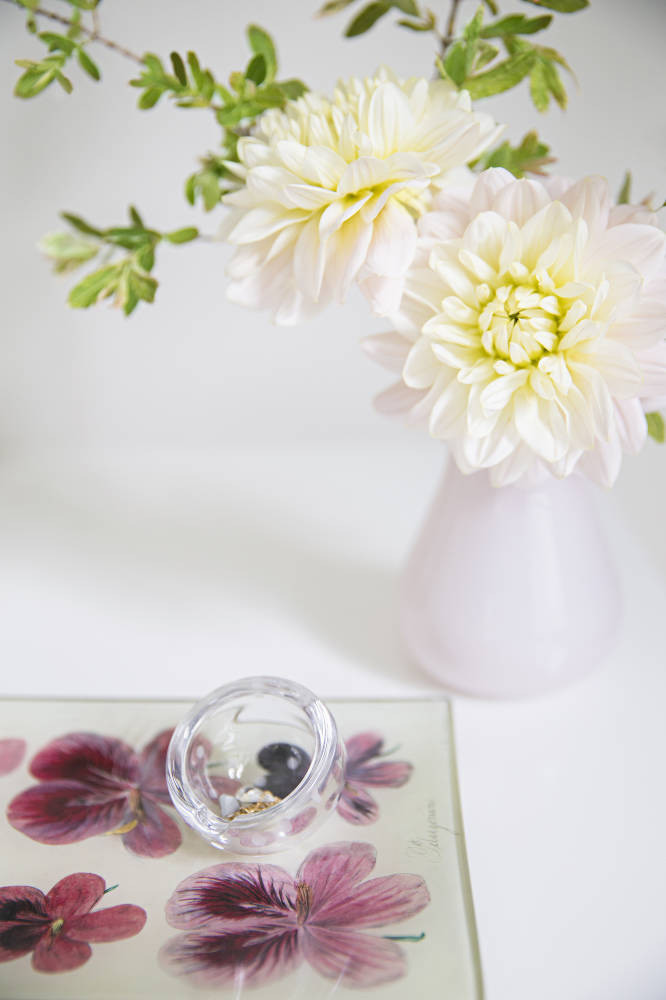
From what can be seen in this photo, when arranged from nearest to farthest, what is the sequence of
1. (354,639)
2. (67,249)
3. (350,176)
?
(350,176) < (67,249) < (354,639)

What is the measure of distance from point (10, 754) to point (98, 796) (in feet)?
0.18

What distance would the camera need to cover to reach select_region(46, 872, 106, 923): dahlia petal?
1.16ft

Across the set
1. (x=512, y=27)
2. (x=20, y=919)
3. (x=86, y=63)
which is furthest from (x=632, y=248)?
(x=20, y=919)

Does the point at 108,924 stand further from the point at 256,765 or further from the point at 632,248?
the point at 632,248

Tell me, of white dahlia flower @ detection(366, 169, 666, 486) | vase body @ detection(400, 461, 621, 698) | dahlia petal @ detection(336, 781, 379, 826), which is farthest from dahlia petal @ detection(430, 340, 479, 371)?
dahlia petal @ detection(336, 781, 379, 826)

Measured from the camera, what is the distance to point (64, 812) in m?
0.40

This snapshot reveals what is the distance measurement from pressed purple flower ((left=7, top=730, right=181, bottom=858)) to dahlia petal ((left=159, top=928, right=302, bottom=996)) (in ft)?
0.15

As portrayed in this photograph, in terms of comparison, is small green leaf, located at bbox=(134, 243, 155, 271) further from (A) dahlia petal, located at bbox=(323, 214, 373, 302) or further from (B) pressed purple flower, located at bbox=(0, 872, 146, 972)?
(B) pressed purple flower, located at bbox=(0, 872, 146, 972)

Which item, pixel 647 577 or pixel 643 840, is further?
pixel 647 577

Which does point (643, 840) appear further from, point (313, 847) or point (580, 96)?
point (580, 96)

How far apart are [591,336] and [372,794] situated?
0.23m

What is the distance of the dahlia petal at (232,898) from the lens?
1.14ft

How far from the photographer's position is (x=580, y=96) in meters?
0.52

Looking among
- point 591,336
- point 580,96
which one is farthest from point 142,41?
point 591,336
